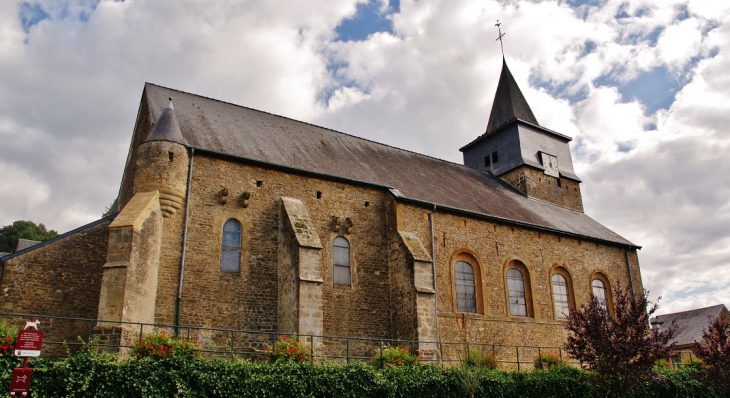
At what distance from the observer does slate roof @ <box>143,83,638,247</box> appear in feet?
60.2

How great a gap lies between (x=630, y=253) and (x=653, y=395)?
9935mm

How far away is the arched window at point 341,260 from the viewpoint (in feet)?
58.1

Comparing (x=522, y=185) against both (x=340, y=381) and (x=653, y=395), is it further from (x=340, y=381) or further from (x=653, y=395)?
(x=340, y=381)

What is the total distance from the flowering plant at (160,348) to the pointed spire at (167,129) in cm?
642

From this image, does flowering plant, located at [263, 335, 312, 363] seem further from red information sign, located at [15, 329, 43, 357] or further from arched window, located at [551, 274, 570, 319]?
arched window, located at [551, 274, 570, 319]

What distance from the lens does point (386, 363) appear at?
47.9ft

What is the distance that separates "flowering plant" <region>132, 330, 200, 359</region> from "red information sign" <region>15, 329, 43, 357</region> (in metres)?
2.17

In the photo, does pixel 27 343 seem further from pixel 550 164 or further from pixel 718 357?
pixel 550 164

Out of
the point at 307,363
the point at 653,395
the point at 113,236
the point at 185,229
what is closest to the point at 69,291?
the point at 113,236

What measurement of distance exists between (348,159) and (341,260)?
4952 mm

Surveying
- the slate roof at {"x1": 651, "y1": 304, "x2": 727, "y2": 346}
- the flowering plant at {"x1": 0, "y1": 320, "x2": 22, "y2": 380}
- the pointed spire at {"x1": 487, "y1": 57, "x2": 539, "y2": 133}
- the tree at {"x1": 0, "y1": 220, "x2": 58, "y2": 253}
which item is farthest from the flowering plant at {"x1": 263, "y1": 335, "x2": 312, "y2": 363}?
the tree at {"x1": 0, "y1": 220, "x2": 58, "y2": 253}

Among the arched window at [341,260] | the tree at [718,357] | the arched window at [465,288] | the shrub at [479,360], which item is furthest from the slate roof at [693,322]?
the arched window at [341,260]

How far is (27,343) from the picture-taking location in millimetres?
9336

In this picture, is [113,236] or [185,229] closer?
[113,236]
